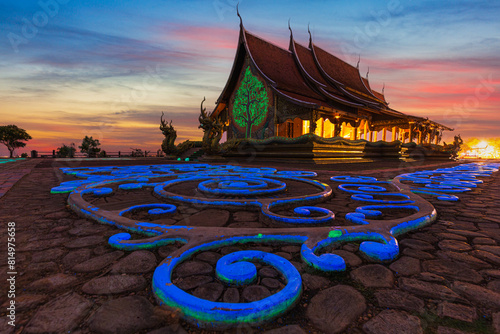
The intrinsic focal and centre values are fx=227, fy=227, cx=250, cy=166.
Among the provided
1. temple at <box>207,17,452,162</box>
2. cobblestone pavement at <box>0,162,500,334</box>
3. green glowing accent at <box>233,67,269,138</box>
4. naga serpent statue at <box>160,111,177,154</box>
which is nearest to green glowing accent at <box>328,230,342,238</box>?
cobblestone pavement at <box>0,162,500,334</box>

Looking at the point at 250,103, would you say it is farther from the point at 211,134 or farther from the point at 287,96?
the point at 211,134

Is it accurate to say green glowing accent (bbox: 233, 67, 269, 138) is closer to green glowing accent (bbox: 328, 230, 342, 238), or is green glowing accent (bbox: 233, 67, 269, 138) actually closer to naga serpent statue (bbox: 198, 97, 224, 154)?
naga serpent statue (bbox: 198, 97, 224, 154)

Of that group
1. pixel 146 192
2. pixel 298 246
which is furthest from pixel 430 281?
pixel 146 192

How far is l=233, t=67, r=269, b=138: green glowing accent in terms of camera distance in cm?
1257

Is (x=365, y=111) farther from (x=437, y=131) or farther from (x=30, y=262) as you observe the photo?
(x=30, y=262)

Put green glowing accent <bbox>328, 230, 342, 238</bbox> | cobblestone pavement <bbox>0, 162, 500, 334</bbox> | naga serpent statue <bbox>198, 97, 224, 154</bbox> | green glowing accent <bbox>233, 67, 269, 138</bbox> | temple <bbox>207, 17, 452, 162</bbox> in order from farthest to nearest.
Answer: green glowing accent <bbox>233, 67, 269, 138</bbox>
temple <bbox>207, 17, 452, 162</bbox>
naga serpent statue <bbox>198, 97, 224, 154</bbox>
green glowing accent <bbox>328, 230, 342, 238</bbox>
cobblestone pavement <bbox>0, 162, 500, 334</bbox>

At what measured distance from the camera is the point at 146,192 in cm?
320

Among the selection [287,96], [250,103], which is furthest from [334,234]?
[250,103]

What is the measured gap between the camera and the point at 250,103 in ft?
43.2

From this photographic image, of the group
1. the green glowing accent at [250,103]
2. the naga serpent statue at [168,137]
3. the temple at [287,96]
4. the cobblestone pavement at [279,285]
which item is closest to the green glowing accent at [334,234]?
the cobblestone pavement at [279,285]

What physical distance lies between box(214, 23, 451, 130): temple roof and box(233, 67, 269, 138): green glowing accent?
34.0 inches

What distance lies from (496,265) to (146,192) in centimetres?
344

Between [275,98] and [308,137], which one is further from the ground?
[275,98]

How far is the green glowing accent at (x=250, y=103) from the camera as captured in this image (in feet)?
41.2
